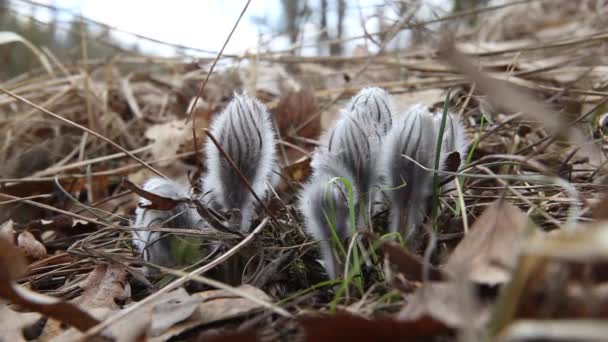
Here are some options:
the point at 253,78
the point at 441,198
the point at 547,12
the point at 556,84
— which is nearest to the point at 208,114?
the point at 253,78

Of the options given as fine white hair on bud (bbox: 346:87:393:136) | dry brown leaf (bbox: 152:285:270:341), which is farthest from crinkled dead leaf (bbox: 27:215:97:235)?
fine white hair on bud (bbox: 346:87:393:136)

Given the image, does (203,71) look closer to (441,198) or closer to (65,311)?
(441,198)

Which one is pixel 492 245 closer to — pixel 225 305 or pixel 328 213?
pixel 328 213

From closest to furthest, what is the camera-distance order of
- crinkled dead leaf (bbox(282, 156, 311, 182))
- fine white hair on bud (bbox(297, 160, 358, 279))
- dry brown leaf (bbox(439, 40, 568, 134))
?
dry brown leaf (bbox(439, 40, 568, 134)) → fine white hair on bud (bbox(297, 160, 358, 279)) → crinkled dead leaf (bbox(282, 156, 311, 182))

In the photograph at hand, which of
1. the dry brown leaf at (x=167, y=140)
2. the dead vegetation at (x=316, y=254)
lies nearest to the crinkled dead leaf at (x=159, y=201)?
the dead vegetation at (x=316, y=254)

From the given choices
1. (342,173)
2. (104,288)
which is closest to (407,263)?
(342,173)

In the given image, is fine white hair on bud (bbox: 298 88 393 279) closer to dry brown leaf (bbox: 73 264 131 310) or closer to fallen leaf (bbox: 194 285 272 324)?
fallen leaf (bbox: 194 285 272 324)
